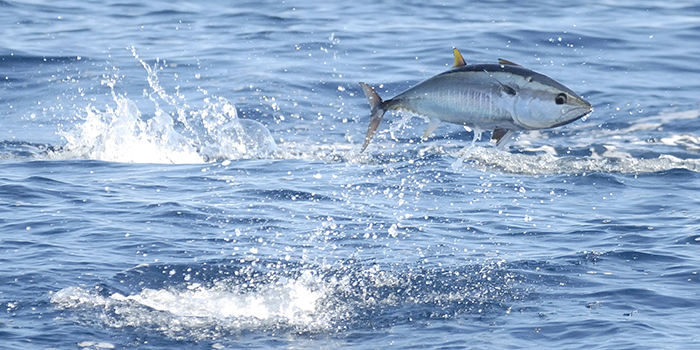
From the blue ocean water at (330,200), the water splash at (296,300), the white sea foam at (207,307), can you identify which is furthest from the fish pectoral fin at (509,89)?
the white sea foam at (207,307)

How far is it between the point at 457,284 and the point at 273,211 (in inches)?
98.0

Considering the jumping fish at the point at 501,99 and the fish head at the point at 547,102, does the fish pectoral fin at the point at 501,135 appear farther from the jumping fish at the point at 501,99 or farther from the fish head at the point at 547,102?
the fish head at the point at 547,102

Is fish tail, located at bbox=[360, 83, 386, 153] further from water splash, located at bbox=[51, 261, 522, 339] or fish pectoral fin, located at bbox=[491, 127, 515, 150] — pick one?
water splash, located at bbox=[51, 261, 522, 339]

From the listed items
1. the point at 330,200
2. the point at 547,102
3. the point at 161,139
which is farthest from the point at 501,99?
the point at 161,139

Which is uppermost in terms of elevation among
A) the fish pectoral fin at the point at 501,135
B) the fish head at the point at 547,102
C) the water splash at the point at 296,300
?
the fish head at the point at 547,102

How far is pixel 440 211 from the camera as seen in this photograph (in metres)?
9.41

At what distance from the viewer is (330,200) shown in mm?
9688

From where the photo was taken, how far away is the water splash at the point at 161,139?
1159cm

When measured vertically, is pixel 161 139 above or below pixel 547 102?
below

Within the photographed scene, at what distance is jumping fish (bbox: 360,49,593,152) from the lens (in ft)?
16.5

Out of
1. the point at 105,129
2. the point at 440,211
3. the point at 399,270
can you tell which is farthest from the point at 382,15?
the point at 399,270

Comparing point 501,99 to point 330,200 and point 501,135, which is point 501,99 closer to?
point 501,135

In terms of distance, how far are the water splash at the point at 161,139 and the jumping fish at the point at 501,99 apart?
258 inches

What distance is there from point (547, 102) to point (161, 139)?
7.69 meters
